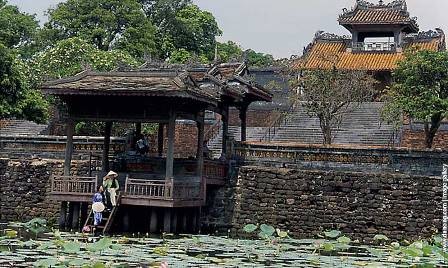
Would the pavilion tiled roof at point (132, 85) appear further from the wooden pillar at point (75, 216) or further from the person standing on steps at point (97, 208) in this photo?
the wooden pillar at point (75, 216)

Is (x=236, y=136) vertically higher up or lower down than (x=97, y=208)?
higher up

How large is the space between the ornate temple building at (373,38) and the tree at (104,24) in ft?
34.3

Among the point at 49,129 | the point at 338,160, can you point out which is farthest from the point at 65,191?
the point at 49,129

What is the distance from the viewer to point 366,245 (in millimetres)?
21938

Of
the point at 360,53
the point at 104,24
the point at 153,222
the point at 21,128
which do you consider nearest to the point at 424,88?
the point at 153,222

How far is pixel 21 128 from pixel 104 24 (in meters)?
13.7

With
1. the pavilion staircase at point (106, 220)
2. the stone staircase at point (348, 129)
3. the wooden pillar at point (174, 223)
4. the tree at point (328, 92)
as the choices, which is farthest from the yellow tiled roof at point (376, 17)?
the pavilion staircase at point (106, 220)

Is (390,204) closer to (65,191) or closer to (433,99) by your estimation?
(433,99)

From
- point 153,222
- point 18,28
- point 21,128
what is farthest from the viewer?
point 18,28

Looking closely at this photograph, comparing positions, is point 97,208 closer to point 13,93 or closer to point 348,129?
point 13,93

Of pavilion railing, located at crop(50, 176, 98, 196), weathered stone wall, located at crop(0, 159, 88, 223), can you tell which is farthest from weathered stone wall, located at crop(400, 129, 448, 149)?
pavilion railing, located at crop(50, 176, 98, 196)

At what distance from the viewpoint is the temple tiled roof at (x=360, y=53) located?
139 feet

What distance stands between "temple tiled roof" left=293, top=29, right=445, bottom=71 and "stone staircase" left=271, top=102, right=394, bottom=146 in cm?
501

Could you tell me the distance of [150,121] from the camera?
23719 millimetres
